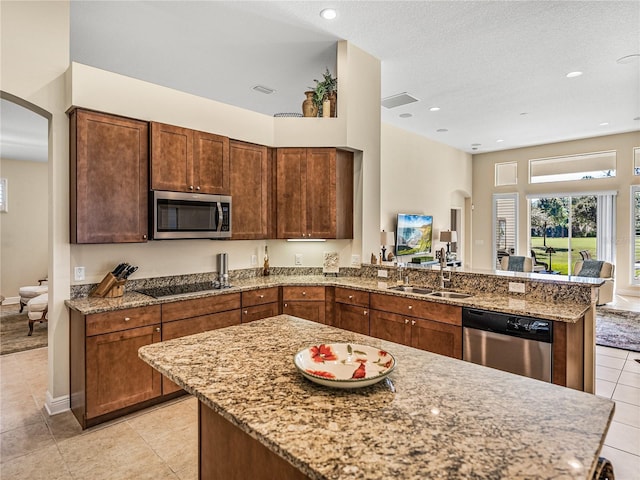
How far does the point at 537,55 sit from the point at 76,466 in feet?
19.0

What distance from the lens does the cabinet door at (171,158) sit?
3.23 metres

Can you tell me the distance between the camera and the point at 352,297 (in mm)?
3752

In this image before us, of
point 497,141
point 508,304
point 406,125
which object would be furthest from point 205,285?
point 497,141

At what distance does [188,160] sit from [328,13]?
1.89 meters

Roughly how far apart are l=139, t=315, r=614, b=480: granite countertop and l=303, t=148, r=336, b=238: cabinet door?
2601mm

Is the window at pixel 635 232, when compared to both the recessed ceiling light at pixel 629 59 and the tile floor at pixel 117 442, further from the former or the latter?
the tile floor at pixel 117 442

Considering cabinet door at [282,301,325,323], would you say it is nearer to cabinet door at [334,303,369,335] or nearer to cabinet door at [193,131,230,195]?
cabinet door at [334,303,369,335]

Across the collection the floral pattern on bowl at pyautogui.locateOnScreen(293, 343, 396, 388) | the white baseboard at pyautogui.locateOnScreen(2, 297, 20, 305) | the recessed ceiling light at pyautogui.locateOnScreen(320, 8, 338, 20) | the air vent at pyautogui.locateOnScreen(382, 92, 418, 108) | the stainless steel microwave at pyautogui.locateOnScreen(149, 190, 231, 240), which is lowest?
the white baseboard at pyautogui.locateOnScreen(2, 297, 20, 305)

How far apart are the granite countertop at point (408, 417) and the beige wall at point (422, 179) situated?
5925 mm

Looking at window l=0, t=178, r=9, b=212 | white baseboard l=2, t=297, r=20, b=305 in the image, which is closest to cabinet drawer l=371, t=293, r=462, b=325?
white baseboard l=2, t=297, r=20, b=305

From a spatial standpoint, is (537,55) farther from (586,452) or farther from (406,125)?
(586,452)

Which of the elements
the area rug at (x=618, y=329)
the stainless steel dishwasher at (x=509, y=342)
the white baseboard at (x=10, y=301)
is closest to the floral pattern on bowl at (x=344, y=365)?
the stainless steel dishwasher at (x=509, y=342)

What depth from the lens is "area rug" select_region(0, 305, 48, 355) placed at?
459 cm

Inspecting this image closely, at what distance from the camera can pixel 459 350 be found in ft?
9.66
